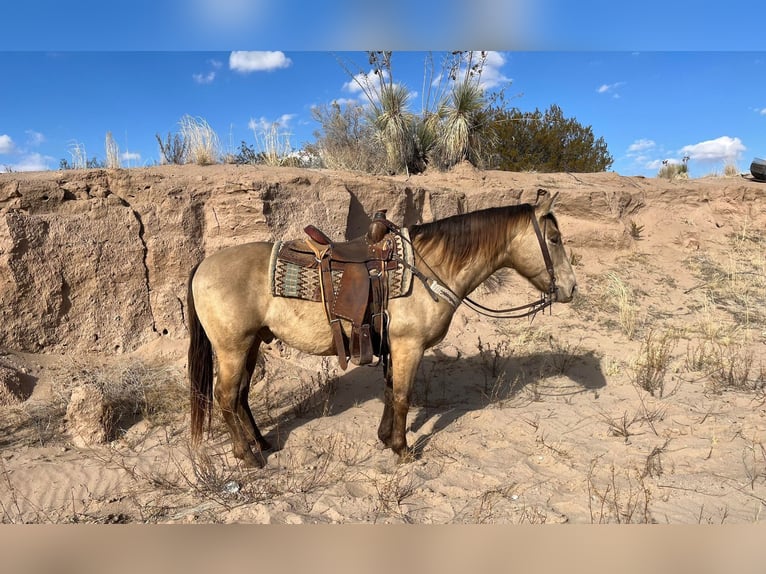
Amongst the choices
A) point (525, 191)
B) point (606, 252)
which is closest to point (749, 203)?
point (606, 252)

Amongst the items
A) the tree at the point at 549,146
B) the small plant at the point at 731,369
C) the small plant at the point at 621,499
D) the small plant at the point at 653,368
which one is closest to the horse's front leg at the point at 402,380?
the small plant at the point at 621,499

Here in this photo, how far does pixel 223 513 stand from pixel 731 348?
6.49 metres

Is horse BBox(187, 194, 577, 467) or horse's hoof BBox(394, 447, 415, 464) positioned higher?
horse BBox(187, 194, 577, 467)

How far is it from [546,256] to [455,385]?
7.47 feet

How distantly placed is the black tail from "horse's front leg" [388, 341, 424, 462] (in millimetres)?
1593

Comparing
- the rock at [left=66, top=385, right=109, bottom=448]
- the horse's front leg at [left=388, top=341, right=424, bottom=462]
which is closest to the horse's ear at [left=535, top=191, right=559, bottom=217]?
the horse's front leg at [left=388, top=341, right=424, bottom=462]

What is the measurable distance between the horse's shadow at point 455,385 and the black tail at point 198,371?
27.0 inches

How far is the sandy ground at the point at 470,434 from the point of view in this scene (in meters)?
2.90

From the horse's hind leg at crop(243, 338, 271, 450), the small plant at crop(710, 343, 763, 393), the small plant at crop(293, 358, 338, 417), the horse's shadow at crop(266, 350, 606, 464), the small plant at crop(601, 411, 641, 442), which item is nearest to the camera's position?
the horse's hind leg at crop(243, 338, 271, 450)

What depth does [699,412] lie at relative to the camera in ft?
14.0

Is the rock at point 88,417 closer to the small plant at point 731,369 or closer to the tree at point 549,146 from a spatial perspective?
the small plant at point 731,369

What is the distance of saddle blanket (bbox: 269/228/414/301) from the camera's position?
3447mm

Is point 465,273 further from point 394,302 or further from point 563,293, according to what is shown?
point 563,293

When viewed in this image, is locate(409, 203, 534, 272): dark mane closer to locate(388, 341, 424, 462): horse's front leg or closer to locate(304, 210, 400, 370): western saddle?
locate(304, 210, 400, 370): western saddle
